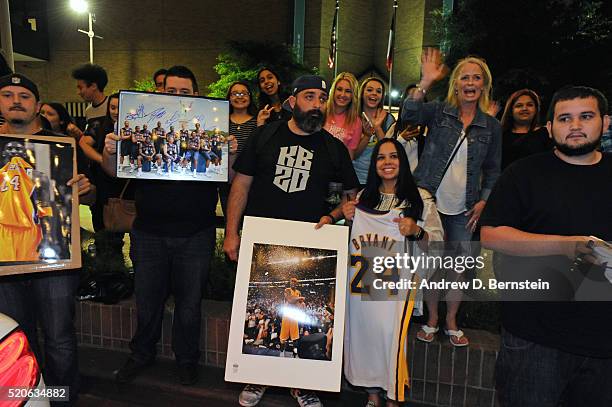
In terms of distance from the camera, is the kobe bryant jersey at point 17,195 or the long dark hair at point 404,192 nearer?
the kobe bryant jersey at point 17,195

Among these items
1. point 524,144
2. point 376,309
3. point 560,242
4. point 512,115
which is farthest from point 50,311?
point 512,115

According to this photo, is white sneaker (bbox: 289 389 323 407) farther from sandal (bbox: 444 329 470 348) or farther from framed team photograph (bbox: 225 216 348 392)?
sandal (bbox: 444 329 470 348)

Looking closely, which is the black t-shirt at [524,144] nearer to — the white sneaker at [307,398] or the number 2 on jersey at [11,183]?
the white sneaker at [307,398]

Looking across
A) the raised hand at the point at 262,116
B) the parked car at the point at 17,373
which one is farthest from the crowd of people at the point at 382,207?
the parked car at the point at 17,373

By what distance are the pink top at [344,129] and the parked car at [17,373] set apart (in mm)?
2841

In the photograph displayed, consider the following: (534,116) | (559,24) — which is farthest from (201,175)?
(559,24)

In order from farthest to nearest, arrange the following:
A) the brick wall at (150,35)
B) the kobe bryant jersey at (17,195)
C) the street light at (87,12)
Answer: the brick wall at (150,35) → the street light at (87,12) → the kobe bryant jersey at (17,195)

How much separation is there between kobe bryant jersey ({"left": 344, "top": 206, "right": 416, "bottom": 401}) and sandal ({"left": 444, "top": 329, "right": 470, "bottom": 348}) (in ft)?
1.89

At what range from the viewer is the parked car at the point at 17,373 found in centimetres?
152

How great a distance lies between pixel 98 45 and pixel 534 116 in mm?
26929

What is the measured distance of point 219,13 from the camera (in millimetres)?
23547

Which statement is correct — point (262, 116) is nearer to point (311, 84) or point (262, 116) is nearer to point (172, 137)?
point (311, 84)

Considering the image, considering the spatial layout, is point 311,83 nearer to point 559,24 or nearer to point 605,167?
point 605,167

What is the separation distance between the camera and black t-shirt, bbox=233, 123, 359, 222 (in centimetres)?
298
